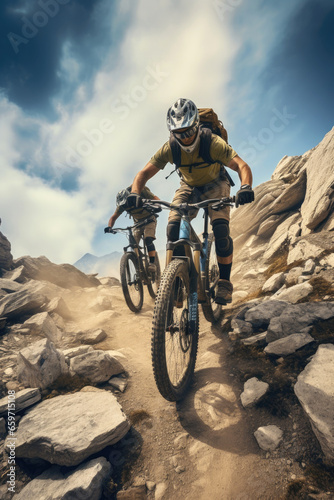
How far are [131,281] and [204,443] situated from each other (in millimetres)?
6317

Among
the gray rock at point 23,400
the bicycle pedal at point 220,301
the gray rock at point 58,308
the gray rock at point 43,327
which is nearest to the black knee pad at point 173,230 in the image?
the bicycle pedal at point 220,301

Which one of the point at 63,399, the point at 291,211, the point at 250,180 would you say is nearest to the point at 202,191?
the point at 250,180

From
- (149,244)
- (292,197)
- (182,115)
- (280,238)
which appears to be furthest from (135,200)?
(292,197)

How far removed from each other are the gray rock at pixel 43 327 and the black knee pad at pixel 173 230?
557cm

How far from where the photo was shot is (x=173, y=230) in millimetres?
4523

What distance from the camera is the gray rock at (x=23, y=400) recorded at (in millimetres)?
3357

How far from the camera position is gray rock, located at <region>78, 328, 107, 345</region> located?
680 cm

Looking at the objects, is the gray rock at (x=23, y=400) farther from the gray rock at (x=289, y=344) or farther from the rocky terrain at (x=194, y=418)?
the gray rock at (x=289, y=344)

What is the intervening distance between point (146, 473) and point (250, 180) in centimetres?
476

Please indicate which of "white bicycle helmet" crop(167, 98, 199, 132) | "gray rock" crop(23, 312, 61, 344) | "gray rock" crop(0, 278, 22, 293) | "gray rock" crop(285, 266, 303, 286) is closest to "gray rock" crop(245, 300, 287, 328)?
"gray rock" crop(285, 266, 303, 286)

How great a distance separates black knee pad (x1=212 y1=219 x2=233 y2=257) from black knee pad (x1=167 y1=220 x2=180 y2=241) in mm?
1064

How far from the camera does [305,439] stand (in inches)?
94.3

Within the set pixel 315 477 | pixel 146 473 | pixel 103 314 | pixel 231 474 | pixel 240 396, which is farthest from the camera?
pixel 103 314

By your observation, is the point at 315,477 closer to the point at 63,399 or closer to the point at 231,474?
the point at 231,474
